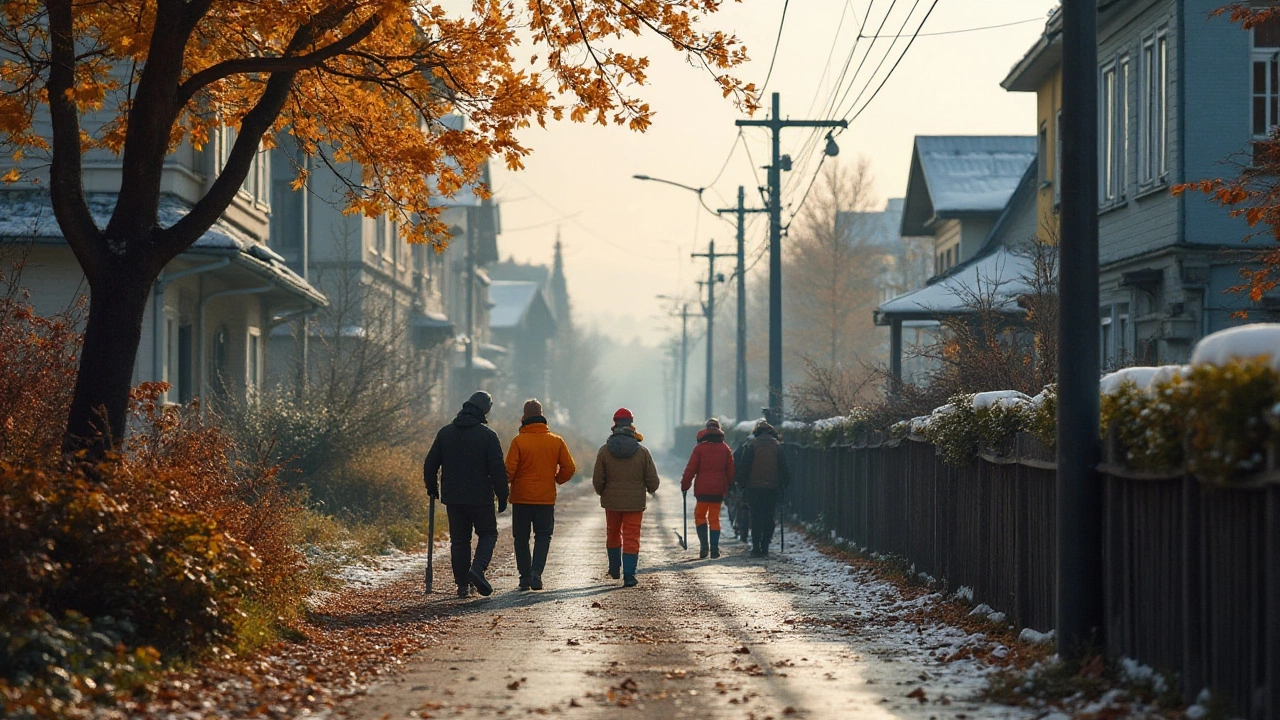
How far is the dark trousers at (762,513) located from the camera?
2086cm

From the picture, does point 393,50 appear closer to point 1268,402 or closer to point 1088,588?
point 1088,588

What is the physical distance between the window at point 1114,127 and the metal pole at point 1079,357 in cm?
1490

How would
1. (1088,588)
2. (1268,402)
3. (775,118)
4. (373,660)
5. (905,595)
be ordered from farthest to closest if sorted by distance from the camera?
1. (775,118)
2. (905,595)
3. (373,660)
4. (1088,588)
5. (1268,402)

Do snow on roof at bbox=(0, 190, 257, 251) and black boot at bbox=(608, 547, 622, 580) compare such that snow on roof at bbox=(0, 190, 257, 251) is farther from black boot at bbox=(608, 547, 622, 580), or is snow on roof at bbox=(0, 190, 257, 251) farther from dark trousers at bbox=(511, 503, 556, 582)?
black boot at bbox=(608, 547, 622, 580)

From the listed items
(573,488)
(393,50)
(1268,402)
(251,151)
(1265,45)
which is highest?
(1265,45)

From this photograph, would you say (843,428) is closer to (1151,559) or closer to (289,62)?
(289,62)

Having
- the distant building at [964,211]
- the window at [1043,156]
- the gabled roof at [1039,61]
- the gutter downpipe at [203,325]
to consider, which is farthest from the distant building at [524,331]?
the gutter downpipe at [203,325]

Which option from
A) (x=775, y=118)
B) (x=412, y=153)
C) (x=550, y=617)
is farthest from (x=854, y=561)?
(x=775, y=118)

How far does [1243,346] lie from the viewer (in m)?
6.79

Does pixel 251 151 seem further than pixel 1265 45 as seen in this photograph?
No

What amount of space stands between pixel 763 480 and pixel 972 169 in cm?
2000

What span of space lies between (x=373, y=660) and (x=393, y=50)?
5441 mm

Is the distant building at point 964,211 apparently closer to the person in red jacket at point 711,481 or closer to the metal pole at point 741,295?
the metal pole at point 741,295

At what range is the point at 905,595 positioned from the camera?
14422 mm
